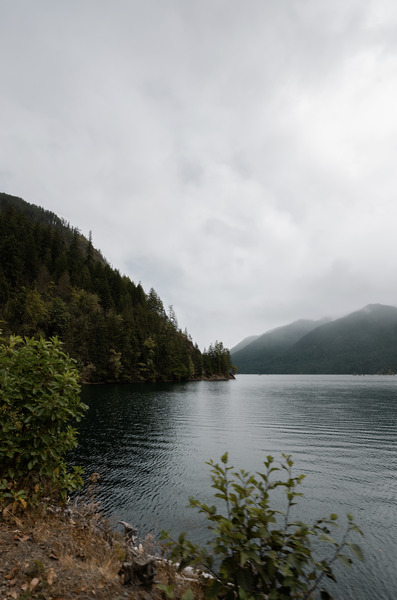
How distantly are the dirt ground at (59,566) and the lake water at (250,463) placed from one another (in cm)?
672

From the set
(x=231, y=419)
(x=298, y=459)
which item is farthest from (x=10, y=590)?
(x=231, y=419)

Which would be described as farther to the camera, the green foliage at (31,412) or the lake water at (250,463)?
the lake water at (250,463)

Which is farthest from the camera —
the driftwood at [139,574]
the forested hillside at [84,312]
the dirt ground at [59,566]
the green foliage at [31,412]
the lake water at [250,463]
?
the forested hillside at [84,312]

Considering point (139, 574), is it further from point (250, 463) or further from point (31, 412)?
point (250, 463)

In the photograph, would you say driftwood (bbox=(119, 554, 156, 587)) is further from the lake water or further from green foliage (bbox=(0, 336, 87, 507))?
the lake water

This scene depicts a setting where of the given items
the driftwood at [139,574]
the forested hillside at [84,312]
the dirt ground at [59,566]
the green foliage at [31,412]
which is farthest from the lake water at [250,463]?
the forested hillside at [84,312]

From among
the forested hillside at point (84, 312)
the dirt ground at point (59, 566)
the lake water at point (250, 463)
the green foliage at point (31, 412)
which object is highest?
the forested hillside at point (84, 312)

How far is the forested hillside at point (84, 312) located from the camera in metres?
107

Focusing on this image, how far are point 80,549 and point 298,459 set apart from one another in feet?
78.3

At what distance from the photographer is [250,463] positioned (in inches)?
984

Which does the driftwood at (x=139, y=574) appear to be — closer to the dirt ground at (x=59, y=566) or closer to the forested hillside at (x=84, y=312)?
the dirt ground at (x=59, y=566)

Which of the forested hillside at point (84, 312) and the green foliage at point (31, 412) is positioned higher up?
the forested hillside at point (84, 312)

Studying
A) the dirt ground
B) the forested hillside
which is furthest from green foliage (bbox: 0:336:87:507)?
the forested hillside

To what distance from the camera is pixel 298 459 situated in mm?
26672
